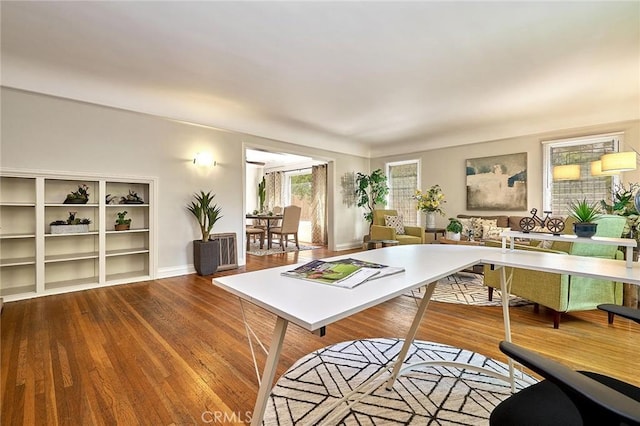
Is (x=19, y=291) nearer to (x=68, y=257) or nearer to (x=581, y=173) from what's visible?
(x=68, y=257)

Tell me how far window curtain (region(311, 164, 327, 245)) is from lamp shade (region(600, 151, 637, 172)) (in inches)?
222

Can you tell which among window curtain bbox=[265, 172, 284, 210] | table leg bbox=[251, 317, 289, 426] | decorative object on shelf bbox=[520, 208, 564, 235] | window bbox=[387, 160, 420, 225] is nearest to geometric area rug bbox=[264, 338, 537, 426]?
table leg bbox=[251, 317, 289, 426]

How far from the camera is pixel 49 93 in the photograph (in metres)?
3.29

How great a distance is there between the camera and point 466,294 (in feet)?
11.1

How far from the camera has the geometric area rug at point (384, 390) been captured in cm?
139

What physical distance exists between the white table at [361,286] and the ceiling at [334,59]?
76.8 inches

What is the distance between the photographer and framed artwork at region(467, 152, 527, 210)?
5141mm

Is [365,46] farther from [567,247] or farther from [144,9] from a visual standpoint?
[567,247]

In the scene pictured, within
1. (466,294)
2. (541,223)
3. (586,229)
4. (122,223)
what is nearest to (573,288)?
(541,223)

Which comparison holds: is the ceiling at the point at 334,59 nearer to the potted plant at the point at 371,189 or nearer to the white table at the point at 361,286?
the white table at the point at 361,286

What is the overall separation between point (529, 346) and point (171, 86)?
4.55 metres

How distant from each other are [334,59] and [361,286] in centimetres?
273

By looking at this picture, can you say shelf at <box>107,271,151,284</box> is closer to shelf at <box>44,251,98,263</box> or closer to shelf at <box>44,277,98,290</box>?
shelf at <box>44,277,98,290</box>

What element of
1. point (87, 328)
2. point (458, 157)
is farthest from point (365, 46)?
point (458, 157)
